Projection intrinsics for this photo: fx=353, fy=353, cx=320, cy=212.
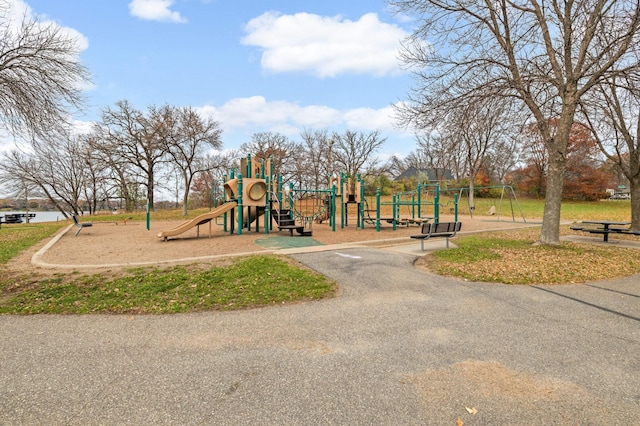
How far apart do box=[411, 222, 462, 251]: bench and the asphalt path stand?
437cm

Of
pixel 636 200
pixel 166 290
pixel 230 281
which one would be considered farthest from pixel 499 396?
pixel 636 200

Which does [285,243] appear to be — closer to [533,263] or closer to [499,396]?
[533,263]

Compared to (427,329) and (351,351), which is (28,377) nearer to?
(351,351)

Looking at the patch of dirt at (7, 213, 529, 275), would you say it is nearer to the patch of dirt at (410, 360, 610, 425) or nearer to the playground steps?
the playground steps

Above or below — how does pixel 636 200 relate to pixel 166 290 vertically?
above

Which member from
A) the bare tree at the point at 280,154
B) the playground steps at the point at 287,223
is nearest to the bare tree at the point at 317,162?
the bare tree at the point at 280,154

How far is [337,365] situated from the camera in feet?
9.78

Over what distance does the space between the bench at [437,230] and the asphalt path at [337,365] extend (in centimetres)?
437

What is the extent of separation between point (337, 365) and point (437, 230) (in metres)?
7.29

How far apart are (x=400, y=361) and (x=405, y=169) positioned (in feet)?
220

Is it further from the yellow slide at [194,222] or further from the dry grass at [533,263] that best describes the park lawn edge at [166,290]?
the yellow slide at [194,222]

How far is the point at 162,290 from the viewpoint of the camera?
17.5 ft

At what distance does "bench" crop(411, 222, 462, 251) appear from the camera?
9227 mm

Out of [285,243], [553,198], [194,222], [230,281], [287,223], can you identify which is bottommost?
[285,243]
